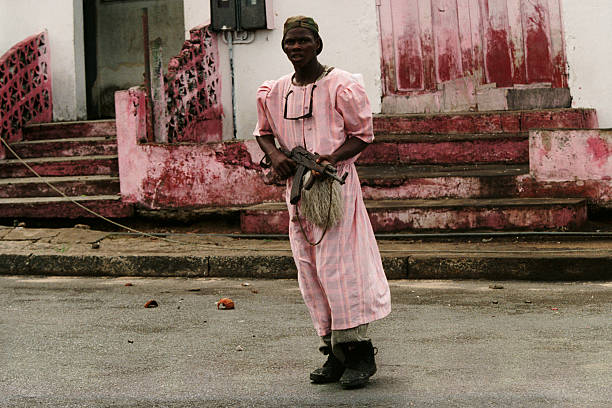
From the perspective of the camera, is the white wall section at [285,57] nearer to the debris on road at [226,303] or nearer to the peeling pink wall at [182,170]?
the peeling pink wall at [182,170]

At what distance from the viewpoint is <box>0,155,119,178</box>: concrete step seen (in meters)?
12.0

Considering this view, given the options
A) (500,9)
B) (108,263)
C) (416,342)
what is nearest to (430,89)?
(500,9)

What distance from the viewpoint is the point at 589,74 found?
→ 1138 centimetres

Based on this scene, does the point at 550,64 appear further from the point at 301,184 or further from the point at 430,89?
the point at 301,184

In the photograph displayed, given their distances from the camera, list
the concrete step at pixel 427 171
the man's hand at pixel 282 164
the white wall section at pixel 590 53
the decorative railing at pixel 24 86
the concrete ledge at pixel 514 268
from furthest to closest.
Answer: the decorative railing at pixel 24 86 < the white wall section at pixel 590 53 < the concrete step at pixel 427 171 < the concrete ledge at pixel 514 268 < the man's hand at pixel 282 164

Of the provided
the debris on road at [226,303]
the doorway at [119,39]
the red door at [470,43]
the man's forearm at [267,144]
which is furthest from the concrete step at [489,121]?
the man's forearm at [267,144]

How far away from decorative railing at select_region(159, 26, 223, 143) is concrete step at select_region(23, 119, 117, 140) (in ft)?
4.64

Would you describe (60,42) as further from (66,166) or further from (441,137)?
(441,137)

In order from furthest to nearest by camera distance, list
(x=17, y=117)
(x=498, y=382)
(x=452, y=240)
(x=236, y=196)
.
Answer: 1. (x=17, y=117)
2. (x=236, y=196)
3. (x=452, y=240)
4. (x=498, y=382)

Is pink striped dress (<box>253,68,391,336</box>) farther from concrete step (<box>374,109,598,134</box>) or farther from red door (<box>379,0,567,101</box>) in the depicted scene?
red door (<box>379,0,567,101</box>)

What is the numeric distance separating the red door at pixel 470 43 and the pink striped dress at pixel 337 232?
7255mm

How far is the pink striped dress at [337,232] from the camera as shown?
4742 mm

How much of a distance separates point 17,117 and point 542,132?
6913 millimetres

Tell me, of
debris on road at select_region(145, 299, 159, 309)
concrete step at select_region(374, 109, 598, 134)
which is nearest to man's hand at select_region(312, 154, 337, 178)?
debris on road at select_region(145, 299, 159, 309)
